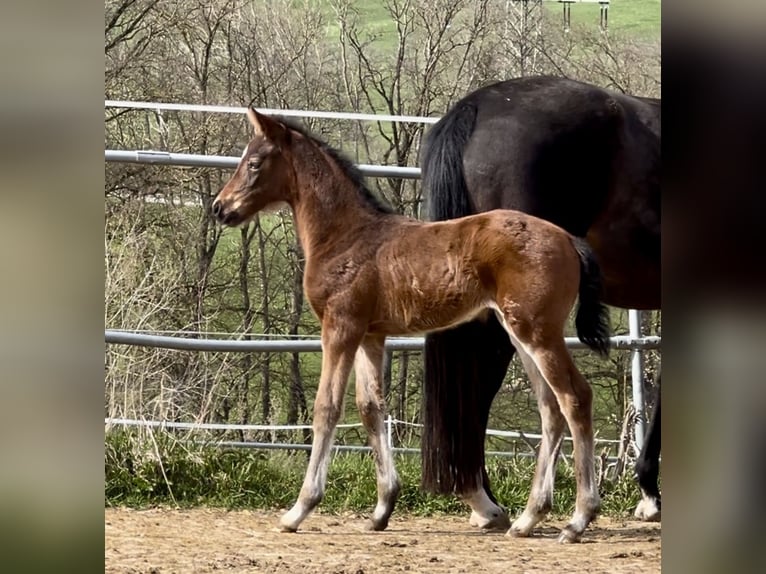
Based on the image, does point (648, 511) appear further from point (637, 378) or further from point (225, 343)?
point (225, 343)

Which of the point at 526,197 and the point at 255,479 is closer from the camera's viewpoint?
the point at 526,197

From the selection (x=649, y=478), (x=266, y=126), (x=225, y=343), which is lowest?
(x=649, y=478)

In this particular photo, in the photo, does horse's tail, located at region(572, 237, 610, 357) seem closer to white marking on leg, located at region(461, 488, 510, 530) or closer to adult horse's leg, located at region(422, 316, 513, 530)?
adult horse's leg, located at region(422, 316, 513, 530)

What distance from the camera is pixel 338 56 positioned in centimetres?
424

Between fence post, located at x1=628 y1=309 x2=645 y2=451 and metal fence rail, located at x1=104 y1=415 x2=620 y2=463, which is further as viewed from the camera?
fence post, located at x1=628 y1=309 x2=645 y2=451

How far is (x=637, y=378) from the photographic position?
174 inches

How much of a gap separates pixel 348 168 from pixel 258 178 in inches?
14.0

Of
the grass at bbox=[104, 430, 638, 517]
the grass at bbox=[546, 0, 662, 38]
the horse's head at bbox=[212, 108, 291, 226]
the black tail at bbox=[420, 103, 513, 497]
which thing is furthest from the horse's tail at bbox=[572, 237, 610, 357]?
the horse's head at bbox=[212, 108, 291, 226]

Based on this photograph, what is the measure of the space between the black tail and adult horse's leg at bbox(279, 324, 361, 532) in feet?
1.06

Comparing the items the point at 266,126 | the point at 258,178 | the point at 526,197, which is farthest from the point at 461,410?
the point at 266,126

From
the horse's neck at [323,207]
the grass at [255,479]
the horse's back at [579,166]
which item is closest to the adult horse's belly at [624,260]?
the horse's back at [579,166]

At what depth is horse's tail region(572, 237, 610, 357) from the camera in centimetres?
377
